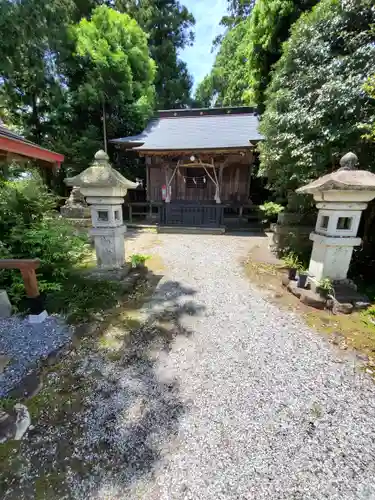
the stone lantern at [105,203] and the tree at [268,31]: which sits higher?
the tree at [268,31]

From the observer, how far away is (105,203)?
12.7 ft

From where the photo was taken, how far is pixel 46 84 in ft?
34.3

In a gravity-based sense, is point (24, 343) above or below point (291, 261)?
below

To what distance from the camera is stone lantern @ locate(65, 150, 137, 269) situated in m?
3.74

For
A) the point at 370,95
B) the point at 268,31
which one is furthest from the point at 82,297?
the point at 268,31

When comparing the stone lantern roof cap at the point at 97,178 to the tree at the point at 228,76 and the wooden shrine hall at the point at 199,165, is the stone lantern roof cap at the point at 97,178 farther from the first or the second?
the tree at the point at 228,76

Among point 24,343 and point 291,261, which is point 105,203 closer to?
point 24,343

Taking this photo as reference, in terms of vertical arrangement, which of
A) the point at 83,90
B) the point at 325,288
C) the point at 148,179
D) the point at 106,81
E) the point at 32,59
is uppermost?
the point at 106,81

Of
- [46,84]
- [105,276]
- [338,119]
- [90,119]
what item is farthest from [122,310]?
[46,84]

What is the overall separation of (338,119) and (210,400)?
16.7ft

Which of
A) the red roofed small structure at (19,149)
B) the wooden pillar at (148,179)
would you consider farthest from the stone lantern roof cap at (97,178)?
the wooden pillar at (148,179)

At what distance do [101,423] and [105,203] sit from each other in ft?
10.1

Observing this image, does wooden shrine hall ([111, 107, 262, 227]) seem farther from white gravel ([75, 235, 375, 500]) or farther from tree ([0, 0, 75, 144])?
white gravel ([75, 235, 375, 500])

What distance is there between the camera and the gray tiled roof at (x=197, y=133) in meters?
8.90
